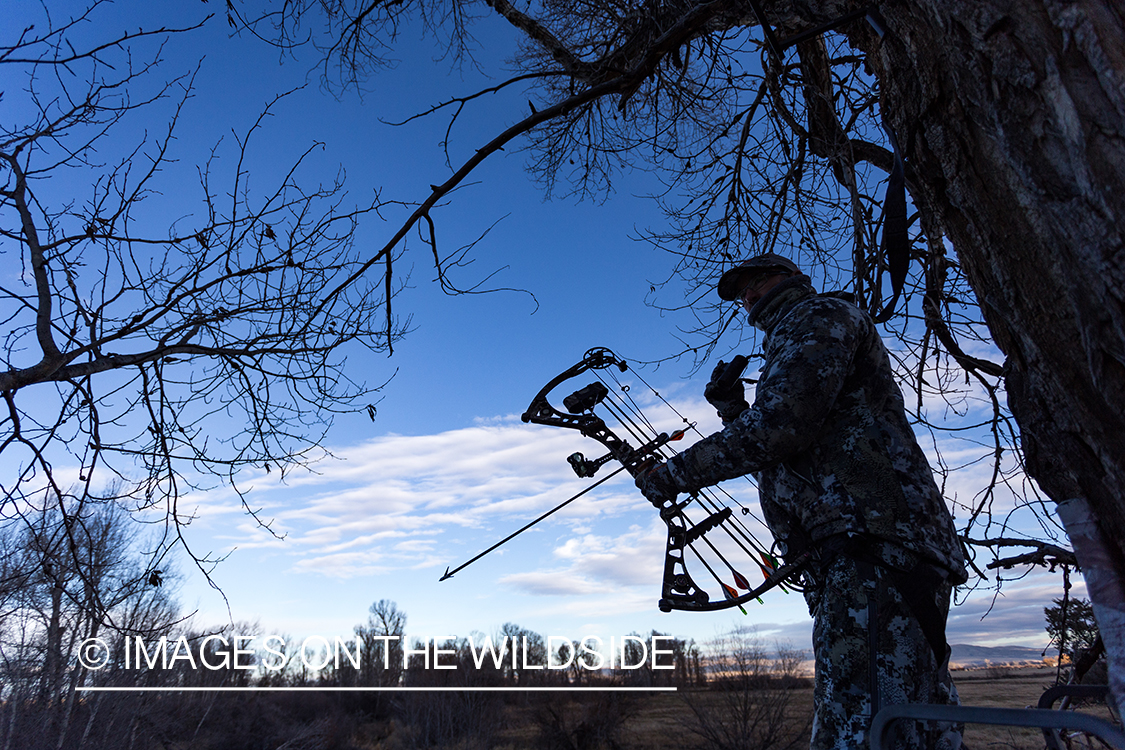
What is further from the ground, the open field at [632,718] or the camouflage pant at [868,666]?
the camouflage pant at [868,666]

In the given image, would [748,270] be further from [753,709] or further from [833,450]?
[753,709]

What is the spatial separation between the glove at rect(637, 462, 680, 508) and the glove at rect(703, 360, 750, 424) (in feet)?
1.53

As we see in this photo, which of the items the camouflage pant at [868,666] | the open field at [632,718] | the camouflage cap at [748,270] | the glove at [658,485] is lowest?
the open field at [632,718]

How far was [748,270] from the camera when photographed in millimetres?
2922

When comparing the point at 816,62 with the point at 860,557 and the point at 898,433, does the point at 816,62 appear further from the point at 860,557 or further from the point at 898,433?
the point at 860,557

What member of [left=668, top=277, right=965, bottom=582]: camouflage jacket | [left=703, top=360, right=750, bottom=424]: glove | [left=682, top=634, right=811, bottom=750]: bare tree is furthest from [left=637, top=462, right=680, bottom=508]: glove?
[left=682, top=634, right=811, bottom=750]: bare tree

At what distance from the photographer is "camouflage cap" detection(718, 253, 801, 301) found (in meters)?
2.86

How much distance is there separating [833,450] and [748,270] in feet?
3.17

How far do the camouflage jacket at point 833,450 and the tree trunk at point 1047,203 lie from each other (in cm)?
76

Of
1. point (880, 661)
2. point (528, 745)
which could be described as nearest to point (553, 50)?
point (880, 661)

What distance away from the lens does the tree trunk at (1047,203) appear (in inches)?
45.6

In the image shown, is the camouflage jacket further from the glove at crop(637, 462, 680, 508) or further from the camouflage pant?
the camouflage pant

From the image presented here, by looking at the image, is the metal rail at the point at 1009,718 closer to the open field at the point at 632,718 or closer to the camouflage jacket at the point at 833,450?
the camouflage jacket at the point at 833,450

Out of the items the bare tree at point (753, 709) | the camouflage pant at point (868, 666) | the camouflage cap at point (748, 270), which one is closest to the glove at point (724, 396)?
the camouflage cap at point (748, 270)
